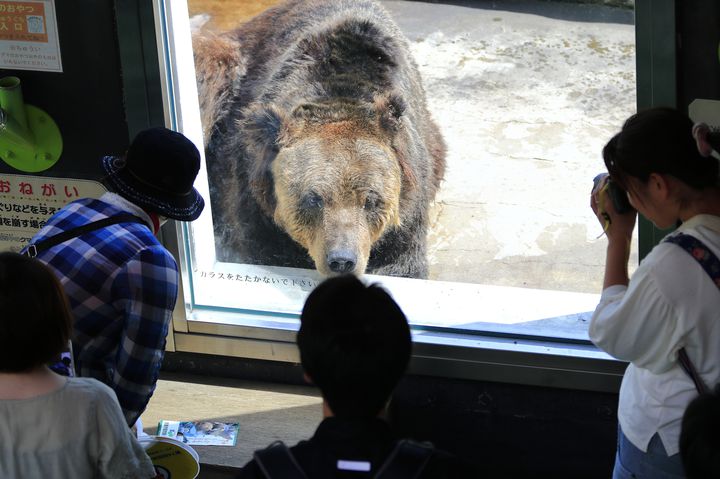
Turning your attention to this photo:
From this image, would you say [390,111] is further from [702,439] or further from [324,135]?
[702,439]

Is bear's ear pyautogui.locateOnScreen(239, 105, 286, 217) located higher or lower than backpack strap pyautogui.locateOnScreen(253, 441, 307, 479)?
higher

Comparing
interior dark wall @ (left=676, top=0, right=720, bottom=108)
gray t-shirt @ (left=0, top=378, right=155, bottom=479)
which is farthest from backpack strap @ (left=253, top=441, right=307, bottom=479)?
interior dark wall @ (left=676, top=0, right=720, bottom=108)

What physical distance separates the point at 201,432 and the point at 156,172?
1389 millimetres

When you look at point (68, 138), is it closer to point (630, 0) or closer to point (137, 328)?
point (137, 328)

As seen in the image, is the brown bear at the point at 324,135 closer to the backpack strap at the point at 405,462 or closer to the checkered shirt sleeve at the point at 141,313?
the checkered shirt sleeve at the point at 141,313

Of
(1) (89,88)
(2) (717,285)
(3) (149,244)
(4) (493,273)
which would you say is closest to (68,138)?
(1) (89,88)

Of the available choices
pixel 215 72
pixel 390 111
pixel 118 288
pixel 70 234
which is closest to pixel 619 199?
pixel 390 111

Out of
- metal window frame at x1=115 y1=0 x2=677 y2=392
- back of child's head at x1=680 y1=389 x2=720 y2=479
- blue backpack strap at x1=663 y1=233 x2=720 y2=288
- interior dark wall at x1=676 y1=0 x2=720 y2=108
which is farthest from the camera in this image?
metal window frame at x1=115 y1=0 x2=677 y2=392

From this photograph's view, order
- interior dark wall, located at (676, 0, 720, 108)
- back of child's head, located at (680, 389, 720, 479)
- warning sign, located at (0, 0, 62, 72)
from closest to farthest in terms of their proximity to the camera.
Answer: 1. back of child's head, located at (680, 389, 720, 479)
2. interior dark wall, located at (676, 0, 720, 108)
3. warning sign, located at (0, 0, 62, 72)

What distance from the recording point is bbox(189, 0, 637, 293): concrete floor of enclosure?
3.10 meters

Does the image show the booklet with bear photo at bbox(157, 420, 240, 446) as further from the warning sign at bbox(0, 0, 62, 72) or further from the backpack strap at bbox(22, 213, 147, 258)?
the warning sign at bbox(0, 0, 62, 72)

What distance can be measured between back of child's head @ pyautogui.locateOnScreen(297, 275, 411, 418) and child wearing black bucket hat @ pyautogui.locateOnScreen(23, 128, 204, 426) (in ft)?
3.07

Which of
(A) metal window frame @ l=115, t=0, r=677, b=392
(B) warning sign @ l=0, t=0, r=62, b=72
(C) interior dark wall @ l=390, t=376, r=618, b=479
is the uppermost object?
(B) warning sign @ l=0, t=0, r=62, b=72

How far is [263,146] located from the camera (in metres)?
3.48
